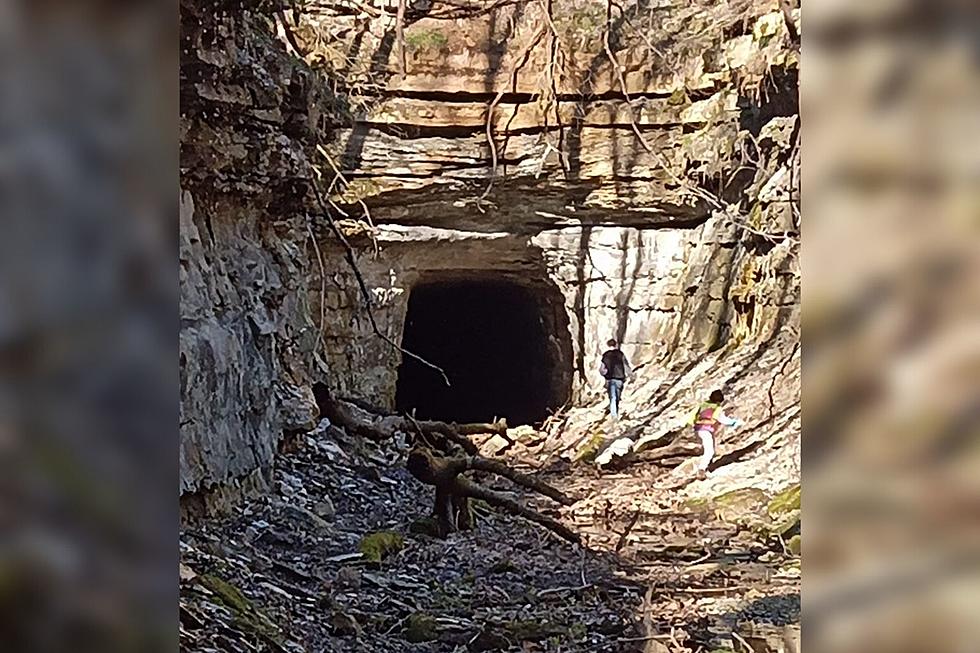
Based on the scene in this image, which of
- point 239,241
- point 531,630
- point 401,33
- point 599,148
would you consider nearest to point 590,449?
point 599,148

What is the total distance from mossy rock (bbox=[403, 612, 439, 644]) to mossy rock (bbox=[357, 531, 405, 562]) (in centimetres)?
84

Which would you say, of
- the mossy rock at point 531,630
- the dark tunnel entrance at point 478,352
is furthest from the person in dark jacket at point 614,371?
A: the mossy rock at point 531,630

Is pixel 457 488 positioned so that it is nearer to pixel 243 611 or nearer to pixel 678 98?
pixel 243 611

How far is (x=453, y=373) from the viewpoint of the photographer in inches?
527

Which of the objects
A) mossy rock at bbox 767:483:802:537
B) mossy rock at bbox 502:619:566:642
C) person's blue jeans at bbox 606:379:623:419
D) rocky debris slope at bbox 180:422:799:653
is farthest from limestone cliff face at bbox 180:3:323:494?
person's blue jeans at bbox 606:379:623:419

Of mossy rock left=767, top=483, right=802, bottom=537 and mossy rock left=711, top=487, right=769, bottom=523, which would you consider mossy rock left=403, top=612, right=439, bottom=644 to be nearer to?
mossy rock left=767, top=483, right=802, bottom=537

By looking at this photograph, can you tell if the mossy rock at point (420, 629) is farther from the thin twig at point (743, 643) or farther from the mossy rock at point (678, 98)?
the mossy rock at point (678, 98)

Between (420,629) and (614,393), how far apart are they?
5.29m

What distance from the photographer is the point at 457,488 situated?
5695 mm
